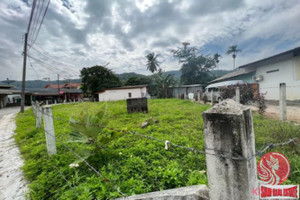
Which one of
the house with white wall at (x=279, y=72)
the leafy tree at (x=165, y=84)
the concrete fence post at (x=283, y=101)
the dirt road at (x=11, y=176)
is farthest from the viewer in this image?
the leafy tree at (x=165, y=84)

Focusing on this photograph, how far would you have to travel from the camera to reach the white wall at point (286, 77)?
8266 millimetres

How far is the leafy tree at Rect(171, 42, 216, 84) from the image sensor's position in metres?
27.5

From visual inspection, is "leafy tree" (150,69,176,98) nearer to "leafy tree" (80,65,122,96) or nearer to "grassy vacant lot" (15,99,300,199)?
"leafy tree" (80,65,122,96)

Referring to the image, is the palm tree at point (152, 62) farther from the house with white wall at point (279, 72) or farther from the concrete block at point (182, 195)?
the concrete block at point (182, 195)

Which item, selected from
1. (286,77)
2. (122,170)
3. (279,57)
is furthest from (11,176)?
(279,57)

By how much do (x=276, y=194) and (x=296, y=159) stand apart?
1.91 meters

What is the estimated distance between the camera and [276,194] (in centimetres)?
85

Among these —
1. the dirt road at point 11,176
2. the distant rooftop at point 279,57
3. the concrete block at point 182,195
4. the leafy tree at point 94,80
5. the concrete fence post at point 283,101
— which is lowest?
the dirt road at point 11,176

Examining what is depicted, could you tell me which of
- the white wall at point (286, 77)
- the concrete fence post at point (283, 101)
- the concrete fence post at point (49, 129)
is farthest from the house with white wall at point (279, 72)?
the concrete fence post at point (49, 129)

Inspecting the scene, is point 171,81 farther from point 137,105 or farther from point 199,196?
point 199,196

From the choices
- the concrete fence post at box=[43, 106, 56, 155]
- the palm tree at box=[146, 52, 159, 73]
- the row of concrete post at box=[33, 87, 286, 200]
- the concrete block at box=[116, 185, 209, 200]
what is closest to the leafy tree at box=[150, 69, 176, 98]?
the palm tree at box=[146, 52, 159, 73]

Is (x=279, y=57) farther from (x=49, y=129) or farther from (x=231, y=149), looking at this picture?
(x=49, y=129)

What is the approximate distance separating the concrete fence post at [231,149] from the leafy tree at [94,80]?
93.8 ft

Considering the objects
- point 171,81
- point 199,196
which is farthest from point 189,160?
point 171,81
